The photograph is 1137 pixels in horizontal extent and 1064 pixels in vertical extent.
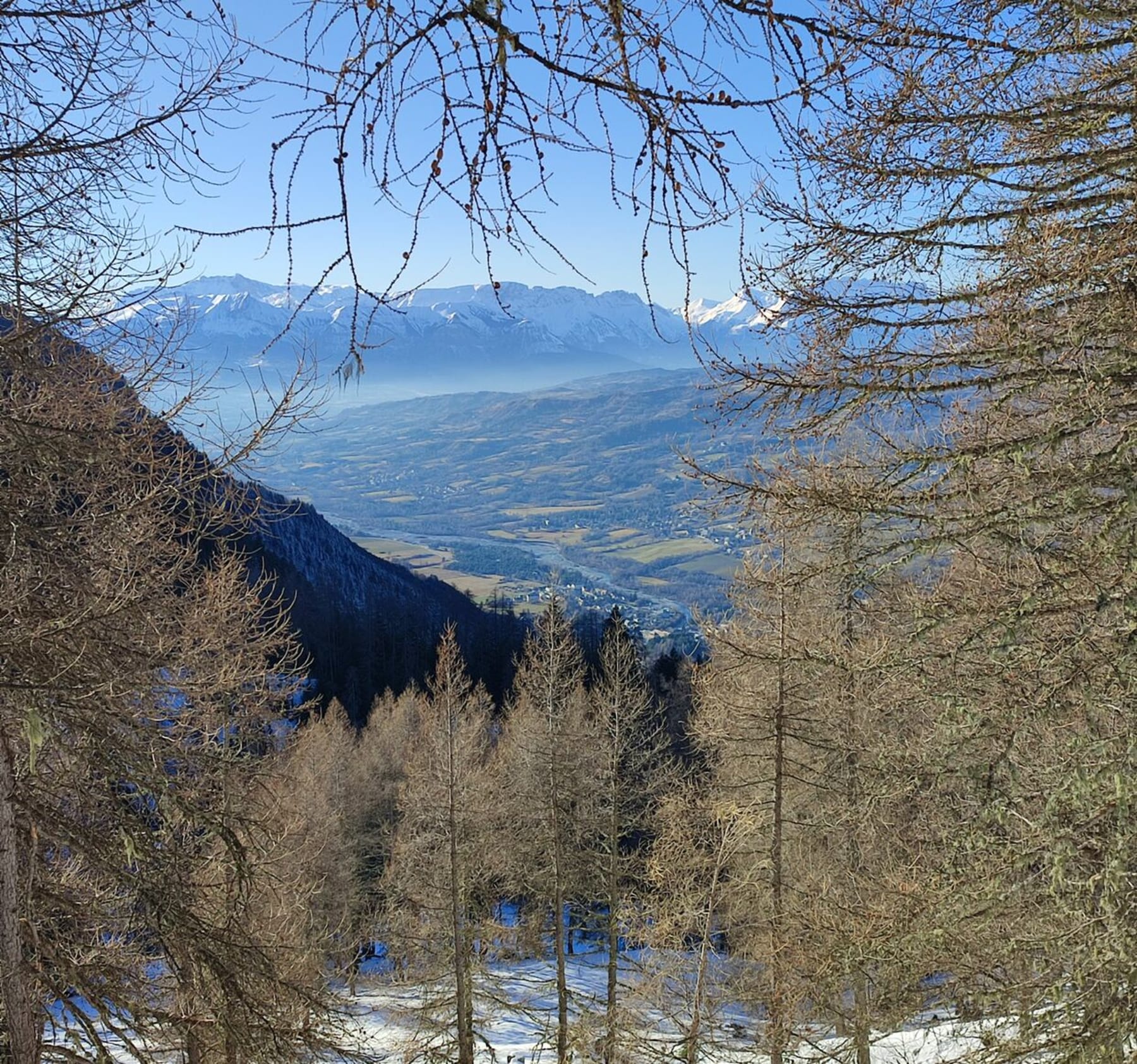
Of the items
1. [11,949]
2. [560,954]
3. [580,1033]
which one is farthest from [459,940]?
[11,949]

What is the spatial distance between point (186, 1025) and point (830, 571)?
422 centimetres

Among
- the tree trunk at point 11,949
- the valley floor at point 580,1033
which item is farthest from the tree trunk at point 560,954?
the tree trunk at point 11,949

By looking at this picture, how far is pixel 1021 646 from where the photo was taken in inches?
148

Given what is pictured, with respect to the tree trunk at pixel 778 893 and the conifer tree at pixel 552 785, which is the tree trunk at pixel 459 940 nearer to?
the conifer tree at pixel 552 785

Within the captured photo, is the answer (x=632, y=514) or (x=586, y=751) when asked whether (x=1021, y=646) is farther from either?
(x=632, y=514)

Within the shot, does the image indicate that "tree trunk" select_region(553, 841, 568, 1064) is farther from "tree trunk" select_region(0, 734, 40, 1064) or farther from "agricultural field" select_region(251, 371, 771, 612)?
"agricultural field" select_region(251, 371, 771, 612)

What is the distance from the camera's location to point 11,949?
140 inches

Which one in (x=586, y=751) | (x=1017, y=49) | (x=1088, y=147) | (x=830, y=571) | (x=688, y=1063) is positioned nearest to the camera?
(x=1017, y=49)

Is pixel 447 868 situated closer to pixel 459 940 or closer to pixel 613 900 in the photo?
pixel 459 940

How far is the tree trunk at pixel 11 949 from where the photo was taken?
3.50 metres

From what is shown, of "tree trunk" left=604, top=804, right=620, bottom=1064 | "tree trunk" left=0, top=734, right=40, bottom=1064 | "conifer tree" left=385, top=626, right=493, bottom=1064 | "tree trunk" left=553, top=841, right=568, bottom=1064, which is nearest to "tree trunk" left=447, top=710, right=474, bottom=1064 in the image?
"conifer tree" left=385, top=626, right=493, bottom=1064

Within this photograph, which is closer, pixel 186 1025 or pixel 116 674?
pixel 116 674

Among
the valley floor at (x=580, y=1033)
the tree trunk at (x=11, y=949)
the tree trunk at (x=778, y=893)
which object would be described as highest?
the tree trunk at (x=11, y=949)

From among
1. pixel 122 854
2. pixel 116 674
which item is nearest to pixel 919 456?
pixel 116 674
